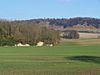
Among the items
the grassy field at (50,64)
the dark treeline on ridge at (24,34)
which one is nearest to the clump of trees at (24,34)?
the dark treeline on ridge at (24,34)

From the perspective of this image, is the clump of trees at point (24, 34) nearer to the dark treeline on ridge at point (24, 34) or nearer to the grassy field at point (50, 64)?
the dark treeline on ridge at point (24, 34)

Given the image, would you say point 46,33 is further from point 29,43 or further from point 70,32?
point 70,32

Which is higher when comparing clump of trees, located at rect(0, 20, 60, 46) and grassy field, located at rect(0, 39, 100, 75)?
grassy field, located at rect(0, 39, 100, 75)

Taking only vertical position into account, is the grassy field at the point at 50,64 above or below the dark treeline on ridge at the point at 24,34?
above

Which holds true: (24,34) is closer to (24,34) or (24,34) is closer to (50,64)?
(24,34)

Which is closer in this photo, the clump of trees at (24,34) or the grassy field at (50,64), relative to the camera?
the grassy field at (50,64)

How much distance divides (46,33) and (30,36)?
6.46 m

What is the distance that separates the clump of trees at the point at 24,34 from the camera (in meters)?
109

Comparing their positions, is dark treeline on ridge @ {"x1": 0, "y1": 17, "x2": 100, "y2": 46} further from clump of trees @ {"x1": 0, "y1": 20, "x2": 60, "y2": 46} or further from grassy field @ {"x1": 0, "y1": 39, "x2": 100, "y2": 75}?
grassy field @ {"x1": 0, "y1": 39, "x2": 100, "y2": 75}

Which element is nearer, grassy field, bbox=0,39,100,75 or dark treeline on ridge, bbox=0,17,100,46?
grassy field, bbox=0,39,100,75

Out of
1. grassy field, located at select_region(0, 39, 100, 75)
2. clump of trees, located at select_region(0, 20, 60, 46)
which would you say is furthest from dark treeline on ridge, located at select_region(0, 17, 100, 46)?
grassy field, located at select_region(0, 39, 100, 75)

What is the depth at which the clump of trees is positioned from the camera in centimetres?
10912

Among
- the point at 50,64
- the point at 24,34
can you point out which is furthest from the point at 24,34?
the point at 50,64

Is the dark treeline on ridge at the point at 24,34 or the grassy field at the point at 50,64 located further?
the dark treeline on ridge at the point at 24,34
